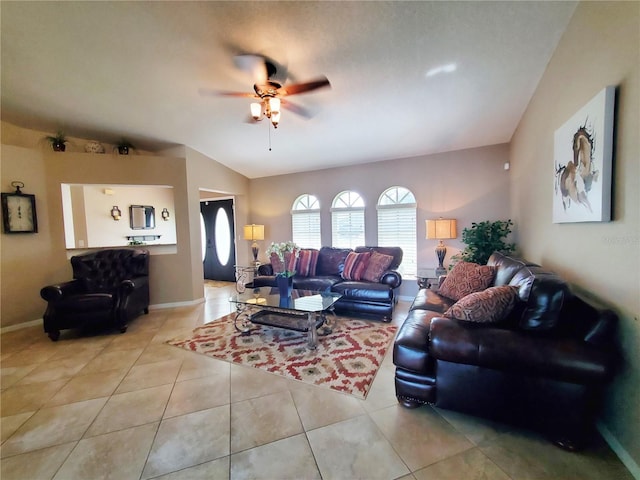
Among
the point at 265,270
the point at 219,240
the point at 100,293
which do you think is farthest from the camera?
the point at 219,240

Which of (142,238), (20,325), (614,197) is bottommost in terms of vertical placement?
(20,325)

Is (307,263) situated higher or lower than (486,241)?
lower

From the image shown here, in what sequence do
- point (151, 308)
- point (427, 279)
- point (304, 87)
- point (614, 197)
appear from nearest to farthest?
point (614, 197) < point (304, 87) < point (427, 279) < point (151, 308)

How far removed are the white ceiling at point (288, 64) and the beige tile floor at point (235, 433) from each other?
303cm

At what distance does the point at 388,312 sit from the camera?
3.76 m

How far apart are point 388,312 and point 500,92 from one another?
3053mm

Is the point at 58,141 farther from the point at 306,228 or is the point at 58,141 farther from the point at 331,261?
the point at 331,261

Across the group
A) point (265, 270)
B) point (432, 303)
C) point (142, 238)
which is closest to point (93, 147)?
point (142, 238)

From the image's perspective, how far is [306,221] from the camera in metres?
5.88

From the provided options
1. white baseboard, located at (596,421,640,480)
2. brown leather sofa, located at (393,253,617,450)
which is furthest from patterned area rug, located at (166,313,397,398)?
white baseboard, located at (596,421,640,480)

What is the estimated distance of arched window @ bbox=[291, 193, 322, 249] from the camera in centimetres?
579

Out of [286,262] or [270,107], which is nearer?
[270,107]

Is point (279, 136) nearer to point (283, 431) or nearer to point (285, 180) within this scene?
point (285, 180)

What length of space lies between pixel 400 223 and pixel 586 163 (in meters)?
3.13
